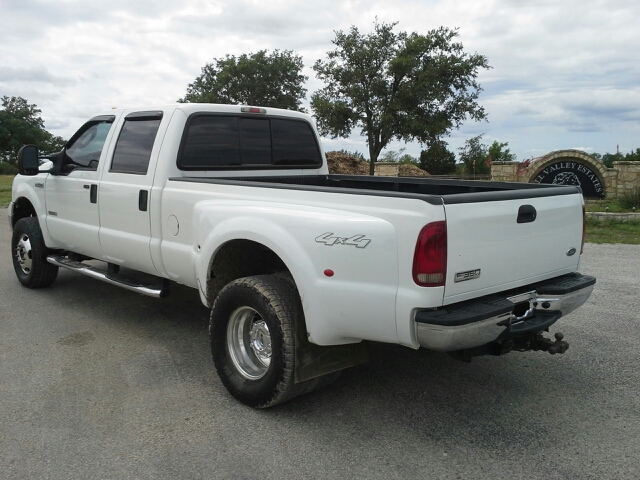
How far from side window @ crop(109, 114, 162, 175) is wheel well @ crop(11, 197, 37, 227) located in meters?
2.23

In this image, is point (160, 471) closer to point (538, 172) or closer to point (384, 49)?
point (538, 172)

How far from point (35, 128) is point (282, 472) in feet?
235

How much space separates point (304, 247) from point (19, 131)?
2758 inches

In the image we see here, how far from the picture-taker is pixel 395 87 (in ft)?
79.2

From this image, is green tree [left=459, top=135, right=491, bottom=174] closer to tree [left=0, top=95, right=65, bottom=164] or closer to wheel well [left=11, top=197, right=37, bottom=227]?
wheel well [left=11, top=197, right=37, bottom=227]

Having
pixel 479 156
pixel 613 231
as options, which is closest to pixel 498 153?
pixel 479 156

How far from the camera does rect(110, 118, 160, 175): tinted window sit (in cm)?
534

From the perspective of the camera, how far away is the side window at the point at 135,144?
5.34m

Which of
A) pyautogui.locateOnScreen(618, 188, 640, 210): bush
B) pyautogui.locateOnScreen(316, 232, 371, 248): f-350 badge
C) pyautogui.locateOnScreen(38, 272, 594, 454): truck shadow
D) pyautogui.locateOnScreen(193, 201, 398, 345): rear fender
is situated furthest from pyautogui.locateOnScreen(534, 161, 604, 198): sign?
pyautogui.locateOnScreen(316, 232, 371, 248): f-350 badge

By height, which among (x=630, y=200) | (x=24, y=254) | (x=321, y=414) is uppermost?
(x=630, y=200)

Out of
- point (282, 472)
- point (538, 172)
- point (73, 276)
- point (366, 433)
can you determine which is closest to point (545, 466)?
point (366, 433)

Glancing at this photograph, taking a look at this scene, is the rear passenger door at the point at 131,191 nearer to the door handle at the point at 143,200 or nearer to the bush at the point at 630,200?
the door handle at the point at 143,200

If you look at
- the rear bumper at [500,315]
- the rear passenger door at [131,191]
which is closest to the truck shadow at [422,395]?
the rear bumper at [500,315]

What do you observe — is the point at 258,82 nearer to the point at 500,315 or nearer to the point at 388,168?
the point at 388,168
